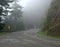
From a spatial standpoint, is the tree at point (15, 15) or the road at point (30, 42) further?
the tree at point (15, 15)

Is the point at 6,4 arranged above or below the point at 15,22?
above

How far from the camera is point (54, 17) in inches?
1206

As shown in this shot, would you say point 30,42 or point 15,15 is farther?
point 15,15

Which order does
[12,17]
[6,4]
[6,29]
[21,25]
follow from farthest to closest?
[21,25], [12,17], [6,29], [6,4]

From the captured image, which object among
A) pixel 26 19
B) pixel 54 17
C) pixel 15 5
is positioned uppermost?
pixel 54 17

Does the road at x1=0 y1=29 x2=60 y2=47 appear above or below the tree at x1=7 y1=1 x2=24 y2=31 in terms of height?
above

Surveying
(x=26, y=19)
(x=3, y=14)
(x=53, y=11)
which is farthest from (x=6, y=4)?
(x=26, y=19)

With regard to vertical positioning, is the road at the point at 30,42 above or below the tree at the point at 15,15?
above

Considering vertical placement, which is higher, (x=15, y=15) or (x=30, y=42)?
(x=30, y=42)

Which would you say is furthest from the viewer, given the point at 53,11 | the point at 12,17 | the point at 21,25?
the point at 21,25

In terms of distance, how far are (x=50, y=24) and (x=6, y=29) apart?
2765 cm

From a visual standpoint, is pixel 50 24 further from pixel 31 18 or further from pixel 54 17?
pixel 31 18

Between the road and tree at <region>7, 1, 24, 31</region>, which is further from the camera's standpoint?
tree at <region>7, 1, 24, 31</region>

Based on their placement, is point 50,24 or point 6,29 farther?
point 6,29
